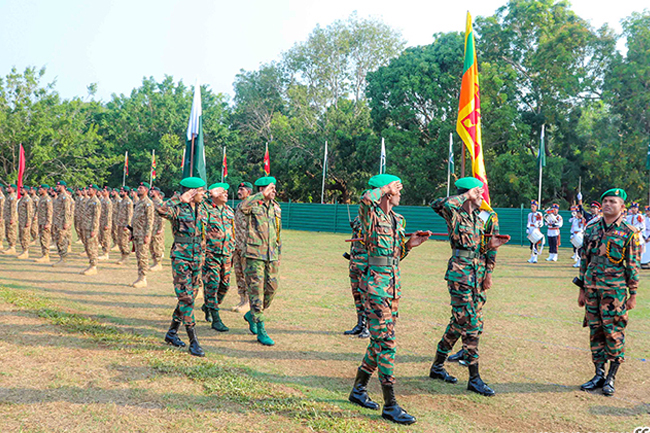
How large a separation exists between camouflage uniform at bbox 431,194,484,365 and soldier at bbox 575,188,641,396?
1225 mm

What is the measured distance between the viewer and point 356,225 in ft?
21.6

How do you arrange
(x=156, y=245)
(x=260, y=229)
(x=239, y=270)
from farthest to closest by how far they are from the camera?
(x=156, y=245), (x=239, y=270), (x=260, y=229)

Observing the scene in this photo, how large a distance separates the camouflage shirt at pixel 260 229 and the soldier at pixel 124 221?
26.4 feet

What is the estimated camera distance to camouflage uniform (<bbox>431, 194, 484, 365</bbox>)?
5.12 meters

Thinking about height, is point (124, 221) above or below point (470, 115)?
below

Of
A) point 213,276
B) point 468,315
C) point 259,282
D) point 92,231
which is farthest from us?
point 92,231

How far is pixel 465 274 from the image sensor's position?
16.8 ft

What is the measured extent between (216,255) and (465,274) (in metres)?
3.80

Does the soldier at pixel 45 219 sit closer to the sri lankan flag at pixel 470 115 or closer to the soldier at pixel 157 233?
the soldier at pixel 157 233

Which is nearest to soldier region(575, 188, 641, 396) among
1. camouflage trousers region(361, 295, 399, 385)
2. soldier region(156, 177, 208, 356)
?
camouflage trousers region(361, 295, 399, 385)

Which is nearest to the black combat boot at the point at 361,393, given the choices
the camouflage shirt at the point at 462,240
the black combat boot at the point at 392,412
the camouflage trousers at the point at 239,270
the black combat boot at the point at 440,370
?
the black combat boot at the point at 392,412

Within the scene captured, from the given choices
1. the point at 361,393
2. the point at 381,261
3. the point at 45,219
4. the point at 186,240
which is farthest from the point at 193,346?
the point at 45,219

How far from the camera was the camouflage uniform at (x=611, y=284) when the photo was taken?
525 cm

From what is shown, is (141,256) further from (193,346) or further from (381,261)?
(381,261)
